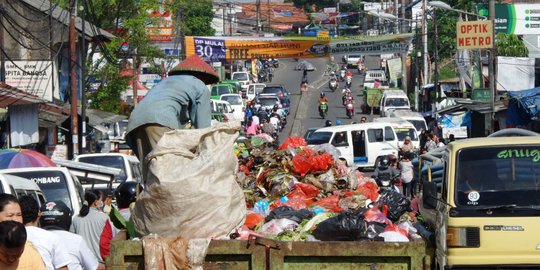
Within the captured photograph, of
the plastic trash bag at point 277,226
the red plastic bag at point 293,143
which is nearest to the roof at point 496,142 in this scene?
the plastic trash bag at point 277,226

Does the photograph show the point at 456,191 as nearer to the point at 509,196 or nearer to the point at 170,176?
the point at 509,196

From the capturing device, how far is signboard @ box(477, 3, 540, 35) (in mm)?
52344

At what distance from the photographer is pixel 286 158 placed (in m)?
16.1

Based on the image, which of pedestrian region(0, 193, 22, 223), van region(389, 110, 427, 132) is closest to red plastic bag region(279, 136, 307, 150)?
pedestrian region(0, 193, 22, 223)

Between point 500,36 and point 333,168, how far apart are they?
1568 inches

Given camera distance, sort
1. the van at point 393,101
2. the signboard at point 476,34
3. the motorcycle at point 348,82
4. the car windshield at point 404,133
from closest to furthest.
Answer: the signboard at point 476,34, the car windshield at point 404,133, the van at point 393,101, the motorcycle at point 348,82

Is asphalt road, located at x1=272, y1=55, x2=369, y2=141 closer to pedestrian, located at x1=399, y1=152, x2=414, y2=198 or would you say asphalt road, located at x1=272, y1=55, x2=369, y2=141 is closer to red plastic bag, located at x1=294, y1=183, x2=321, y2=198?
pedestrian, located at x1=399, y1=152, x2=414, y2=198

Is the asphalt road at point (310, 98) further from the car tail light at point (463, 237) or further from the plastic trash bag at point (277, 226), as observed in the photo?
the car tail light at point (463, 237)

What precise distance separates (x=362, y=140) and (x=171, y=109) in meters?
26.8

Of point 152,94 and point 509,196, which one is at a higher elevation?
point 152,94

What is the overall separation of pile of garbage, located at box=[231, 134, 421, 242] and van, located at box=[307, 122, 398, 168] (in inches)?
682

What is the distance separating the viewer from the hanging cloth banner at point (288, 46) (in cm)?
5200

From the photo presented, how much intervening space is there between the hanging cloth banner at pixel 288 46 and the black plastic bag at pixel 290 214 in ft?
138

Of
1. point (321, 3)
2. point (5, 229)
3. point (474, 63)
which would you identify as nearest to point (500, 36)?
point (474, 63)
